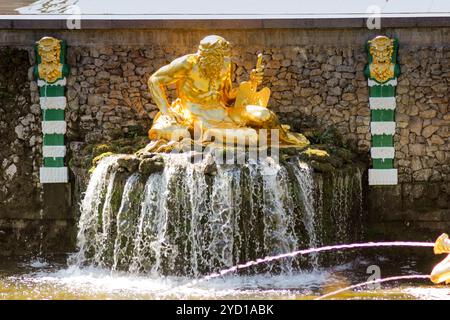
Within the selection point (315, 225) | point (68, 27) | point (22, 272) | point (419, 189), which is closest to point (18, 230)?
point (22, 272)

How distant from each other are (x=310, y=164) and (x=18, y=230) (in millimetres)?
3409

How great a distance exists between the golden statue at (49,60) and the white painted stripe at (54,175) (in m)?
0.97

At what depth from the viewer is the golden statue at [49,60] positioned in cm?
1117

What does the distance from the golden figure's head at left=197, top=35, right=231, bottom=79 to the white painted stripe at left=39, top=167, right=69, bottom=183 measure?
2.04 metres

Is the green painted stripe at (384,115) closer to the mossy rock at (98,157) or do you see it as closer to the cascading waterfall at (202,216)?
the cascading waterfall at (202,216)

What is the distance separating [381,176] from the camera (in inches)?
443

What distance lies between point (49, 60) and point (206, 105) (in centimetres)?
193

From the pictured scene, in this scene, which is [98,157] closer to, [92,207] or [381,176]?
[92,207]

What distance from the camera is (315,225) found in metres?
10.2

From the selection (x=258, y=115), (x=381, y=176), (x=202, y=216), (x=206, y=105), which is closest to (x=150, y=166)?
(x=202, y=216)

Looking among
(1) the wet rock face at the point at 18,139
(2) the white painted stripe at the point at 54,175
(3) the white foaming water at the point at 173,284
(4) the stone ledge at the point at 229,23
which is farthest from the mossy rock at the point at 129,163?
(4) the stone ledge at the point at 229,23

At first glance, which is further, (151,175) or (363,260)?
(363,260)

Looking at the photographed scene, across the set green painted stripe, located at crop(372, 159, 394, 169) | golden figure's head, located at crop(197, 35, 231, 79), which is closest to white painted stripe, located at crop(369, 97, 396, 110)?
green painted stripe, located at crop(372, 159, 394, 169)

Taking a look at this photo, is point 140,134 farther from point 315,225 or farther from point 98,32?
point 315,225
